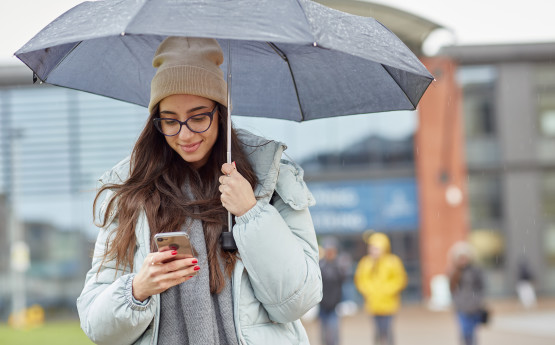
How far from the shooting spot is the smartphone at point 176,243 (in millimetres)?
2203

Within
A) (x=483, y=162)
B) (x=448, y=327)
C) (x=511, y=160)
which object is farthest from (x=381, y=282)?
(x=511, y=160)

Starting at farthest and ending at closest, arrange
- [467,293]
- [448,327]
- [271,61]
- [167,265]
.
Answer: [448,327] → [467,293] → [271,61] → [167,265]

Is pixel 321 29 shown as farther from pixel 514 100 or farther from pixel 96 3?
pixel 514 100

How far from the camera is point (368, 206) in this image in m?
25.2

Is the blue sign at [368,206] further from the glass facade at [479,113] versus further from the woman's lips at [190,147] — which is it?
the woman's lips at [190,147]

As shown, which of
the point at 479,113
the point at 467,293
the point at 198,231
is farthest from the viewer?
the point at 479,113

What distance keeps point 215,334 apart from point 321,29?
1.01m

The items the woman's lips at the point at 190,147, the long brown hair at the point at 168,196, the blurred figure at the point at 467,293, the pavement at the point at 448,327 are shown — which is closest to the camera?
the long brown hair at the point at 168,196

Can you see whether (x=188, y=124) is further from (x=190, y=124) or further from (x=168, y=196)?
(x=168, y=196)

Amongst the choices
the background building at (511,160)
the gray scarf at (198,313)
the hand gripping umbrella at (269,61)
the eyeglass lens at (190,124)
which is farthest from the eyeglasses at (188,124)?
the background building at (511,160)

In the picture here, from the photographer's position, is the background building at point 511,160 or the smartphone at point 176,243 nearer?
the smartphone at point 176,243

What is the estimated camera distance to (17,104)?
25.8 m

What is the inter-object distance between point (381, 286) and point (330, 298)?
31.7 inches

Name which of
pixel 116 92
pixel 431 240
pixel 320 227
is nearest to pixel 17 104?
pixel 320 227
